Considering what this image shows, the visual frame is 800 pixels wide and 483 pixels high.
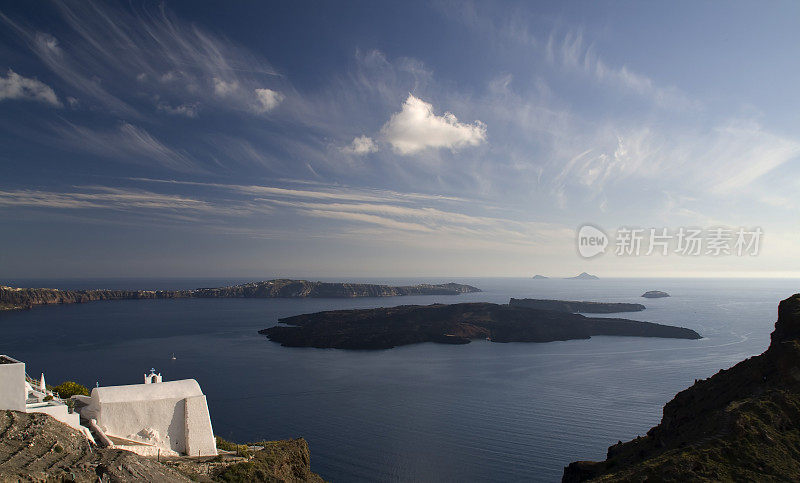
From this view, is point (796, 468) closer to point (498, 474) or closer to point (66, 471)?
point (498, 474)

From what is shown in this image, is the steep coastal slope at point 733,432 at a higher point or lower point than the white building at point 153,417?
higher

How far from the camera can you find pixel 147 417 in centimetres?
1908

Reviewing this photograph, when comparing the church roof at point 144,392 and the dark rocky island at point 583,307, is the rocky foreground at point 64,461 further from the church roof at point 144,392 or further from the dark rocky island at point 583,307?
the dark rocky island at point 583,307

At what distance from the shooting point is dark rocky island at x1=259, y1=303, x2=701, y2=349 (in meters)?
85.1

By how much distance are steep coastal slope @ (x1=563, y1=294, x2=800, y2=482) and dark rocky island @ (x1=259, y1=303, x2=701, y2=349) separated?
202 feet

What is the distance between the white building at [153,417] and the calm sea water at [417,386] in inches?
479

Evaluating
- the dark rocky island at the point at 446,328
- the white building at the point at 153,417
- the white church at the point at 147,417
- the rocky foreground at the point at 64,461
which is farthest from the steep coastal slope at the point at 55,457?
the dark rocky island at the point at 446,328

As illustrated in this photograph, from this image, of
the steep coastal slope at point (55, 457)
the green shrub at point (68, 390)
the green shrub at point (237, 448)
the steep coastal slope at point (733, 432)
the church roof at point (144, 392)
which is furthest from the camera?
the green shrub at point (68, 390)

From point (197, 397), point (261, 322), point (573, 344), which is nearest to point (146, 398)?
point (197, 397)

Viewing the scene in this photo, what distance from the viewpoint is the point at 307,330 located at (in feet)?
293

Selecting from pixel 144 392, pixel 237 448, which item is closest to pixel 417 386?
pixel 237 448

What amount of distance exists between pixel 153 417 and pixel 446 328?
255 feet

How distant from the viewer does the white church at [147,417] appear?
18000 millimetres

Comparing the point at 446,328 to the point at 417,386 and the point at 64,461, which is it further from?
the point at 64,461
